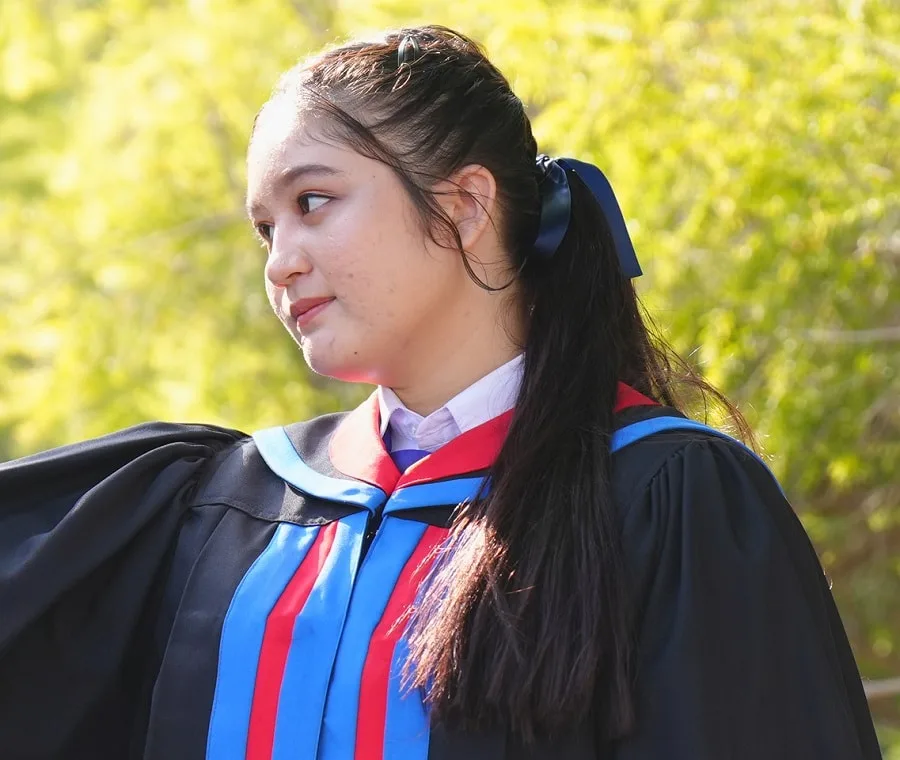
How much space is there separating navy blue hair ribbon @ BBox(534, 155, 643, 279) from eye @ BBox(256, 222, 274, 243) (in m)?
0.40

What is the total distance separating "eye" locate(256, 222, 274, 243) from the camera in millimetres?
1883

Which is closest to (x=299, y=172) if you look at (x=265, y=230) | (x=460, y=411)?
(x=265, y=230)

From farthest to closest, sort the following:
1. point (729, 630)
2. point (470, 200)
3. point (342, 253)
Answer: point (470, 200) < point (342, 253) < point (729, 630)

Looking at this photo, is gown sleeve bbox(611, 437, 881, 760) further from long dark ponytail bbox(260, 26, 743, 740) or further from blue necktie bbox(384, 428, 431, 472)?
blue necktie bbox(384, 428, 431, 472)

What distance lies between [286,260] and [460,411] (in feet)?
1.09

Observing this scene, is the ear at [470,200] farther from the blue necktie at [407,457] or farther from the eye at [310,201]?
the blue necktie at [407,457]

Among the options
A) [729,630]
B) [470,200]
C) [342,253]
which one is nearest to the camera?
[729,630]

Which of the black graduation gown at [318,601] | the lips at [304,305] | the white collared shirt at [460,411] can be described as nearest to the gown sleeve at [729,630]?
the black graduation gown at [318,601]

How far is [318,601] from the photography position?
177 centimetres

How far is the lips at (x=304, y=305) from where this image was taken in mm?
1789

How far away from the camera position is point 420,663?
1.63m

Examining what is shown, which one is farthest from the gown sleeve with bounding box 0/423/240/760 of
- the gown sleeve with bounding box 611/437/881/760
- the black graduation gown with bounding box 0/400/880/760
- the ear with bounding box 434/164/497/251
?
the gown sleeve with bounding box 611/437/881/760

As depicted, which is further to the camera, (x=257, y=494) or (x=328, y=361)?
(x=257, y=494)

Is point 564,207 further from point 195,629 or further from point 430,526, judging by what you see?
point 195,629
